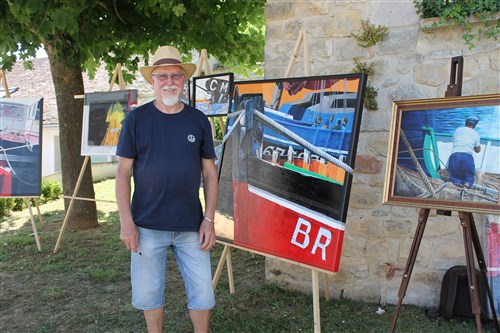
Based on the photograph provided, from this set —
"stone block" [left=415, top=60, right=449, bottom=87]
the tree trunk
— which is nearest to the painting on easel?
the tree trunk

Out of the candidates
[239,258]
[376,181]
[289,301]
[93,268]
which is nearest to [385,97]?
[376,181]

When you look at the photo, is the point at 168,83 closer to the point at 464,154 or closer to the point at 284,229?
the point at 284,229

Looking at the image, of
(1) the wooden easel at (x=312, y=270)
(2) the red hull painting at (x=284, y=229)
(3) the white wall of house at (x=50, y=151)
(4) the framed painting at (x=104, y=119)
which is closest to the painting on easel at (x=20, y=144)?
(4) the framed painting at (x=104, y=119)

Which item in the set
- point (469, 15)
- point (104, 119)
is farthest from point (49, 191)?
point (469, 15)

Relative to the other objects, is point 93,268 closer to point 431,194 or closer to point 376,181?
point 376,181

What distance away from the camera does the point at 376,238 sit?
3.40 meters

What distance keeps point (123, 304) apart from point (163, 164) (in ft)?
5.84

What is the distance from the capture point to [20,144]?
206 inches

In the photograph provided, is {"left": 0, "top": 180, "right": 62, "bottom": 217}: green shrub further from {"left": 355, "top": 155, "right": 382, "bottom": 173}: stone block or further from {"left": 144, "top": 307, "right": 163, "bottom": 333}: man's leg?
{"left": 355, "top": 155, "right": 382, "bottom": 173}: stone block

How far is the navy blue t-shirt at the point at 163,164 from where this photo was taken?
234 centimetres

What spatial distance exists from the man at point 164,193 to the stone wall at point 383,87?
3.66 feet

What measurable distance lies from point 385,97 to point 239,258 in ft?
7.99

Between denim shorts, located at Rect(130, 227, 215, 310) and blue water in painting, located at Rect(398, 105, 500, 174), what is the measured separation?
4.21 feet

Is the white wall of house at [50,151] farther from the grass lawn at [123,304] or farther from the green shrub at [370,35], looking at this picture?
the green shrub at [370,35]
